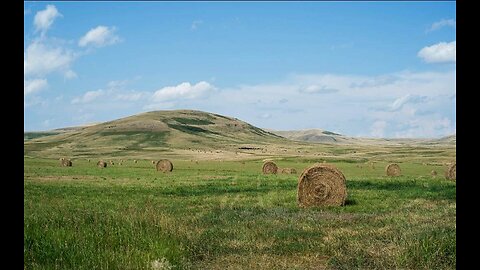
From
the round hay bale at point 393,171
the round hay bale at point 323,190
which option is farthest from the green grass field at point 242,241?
the round hay bale at point 393,171

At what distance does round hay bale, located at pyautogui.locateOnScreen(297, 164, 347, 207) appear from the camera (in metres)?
20.9

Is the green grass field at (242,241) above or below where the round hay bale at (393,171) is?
above

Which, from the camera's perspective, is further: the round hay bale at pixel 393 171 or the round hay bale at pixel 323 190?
the round hay bale at pixel 393 171

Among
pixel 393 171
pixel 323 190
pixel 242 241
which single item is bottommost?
pixel 393 171

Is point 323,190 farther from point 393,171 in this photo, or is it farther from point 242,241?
point 393,171

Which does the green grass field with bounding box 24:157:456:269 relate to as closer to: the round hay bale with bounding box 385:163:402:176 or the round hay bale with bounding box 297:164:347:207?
the round hay bale with bounding box 297:164:347:207

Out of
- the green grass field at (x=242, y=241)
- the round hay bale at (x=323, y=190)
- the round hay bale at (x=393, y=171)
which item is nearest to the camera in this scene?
the green grass field at (x=242, y=241)

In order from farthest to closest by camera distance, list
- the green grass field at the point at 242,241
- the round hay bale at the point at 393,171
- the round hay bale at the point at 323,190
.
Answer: the round hay bale at the point at 393,171 → the round hay bale at the point at 323,190 → the green grass field at the point at 242,241

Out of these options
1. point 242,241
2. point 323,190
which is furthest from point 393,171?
point 242,241

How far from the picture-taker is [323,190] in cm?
2097

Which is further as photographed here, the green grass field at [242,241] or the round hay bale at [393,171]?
the round hay bale at [393,171]

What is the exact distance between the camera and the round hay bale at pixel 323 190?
68.4 ft

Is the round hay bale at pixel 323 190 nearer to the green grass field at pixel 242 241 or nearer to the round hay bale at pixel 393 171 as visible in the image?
the green grass field at pixel 242 241
